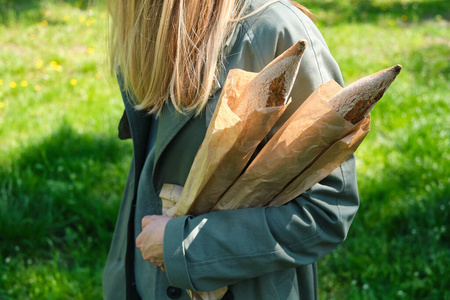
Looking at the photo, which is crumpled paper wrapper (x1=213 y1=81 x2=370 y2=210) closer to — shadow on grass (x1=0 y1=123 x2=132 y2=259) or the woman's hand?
the woman's hand

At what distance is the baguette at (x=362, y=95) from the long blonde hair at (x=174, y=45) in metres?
0.36

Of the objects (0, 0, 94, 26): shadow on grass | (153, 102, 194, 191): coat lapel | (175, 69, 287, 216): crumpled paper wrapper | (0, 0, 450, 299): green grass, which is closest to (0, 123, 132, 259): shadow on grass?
(0, 0, 450, 299): green grass

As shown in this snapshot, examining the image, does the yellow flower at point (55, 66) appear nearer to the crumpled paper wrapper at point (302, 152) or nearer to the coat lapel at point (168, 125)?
the coat lapel at point (168, 125)

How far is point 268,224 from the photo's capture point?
3.79ft

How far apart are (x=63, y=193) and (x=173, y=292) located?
6.92 ft

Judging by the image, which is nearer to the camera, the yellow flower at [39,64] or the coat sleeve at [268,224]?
the coat sleeve at [268,224]

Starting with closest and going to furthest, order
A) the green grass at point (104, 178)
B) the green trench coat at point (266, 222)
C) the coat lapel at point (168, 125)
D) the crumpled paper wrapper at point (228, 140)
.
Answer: the crumpled paper wrapper at point (228, 140), the green trench coat at point (266, 222), the coat lapel at point (168, 125), the green grass at point (104, 178)

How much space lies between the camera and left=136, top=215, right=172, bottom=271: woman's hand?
1.23m

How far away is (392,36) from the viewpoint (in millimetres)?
6445

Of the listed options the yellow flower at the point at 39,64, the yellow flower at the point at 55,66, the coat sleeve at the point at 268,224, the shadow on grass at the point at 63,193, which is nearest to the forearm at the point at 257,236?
the coat sleeve at the point at 268,224

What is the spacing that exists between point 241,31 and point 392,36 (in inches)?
232

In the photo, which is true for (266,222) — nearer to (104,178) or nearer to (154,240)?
(154,240)

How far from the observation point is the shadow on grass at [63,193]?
2.95 m

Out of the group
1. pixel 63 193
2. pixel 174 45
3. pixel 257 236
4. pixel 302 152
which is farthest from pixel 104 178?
pixel 302 152
